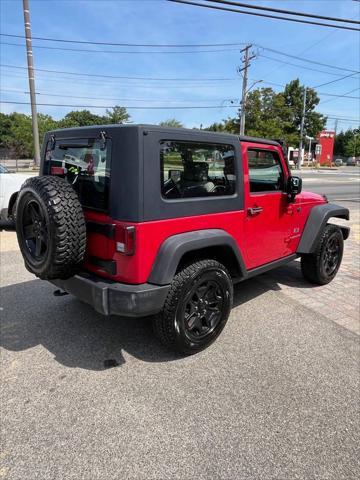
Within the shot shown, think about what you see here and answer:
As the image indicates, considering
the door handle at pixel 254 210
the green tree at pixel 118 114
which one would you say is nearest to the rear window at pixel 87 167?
the door handle at pixel 254 210

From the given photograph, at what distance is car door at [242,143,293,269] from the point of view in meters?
3.58

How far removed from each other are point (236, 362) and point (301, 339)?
0.78 m

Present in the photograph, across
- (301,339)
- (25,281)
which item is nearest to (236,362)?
(301,339)

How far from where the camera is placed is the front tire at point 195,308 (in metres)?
2.89

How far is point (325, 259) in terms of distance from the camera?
4867 millimetres

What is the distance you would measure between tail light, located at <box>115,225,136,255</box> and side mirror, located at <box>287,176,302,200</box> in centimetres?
213

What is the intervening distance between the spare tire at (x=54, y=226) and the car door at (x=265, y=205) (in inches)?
62.4

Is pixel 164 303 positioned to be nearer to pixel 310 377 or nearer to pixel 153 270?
pixel 153 270

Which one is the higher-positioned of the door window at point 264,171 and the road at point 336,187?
the door window at point 264,171

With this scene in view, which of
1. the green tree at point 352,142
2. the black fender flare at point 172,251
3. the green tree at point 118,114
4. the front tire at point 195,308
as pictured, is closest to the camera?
the black fender flare at point 172,251

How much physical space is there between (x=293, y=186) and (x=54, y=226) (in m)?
2.56

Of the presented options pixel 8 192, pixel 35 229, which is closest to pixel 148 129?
pixel 35 229

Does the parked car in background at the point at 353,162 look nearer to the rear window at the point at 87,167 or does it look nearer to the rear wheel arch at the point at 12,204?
the rear wheel arch at the point at 12,204

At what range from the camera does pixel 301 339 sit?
11.4ft
